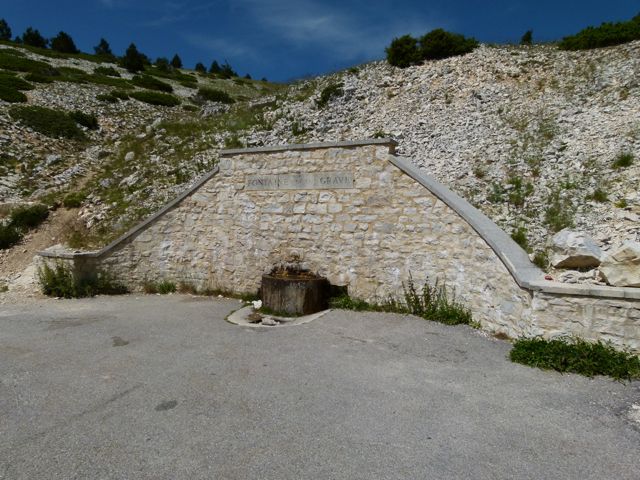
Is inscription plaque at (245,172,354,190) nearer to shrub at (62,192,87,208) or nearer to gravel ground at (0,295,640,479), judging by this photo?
gravel ground at (0,295,640,479)

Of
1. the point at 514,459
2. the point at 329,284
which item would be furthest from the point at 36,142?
the point at 514,459

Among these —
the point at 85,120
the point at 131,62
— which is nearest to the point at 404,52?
the point at 85,120

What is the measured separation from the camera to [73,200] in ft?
45.4

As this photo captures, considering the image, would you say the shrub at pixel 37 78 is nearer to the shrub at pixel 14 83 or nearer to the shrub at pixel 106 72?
the shrub at pixel 14 83

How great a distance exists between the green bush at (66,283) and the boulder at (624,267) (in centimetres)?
979

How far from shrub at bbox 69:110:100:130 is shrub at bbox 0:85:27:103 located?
2829 millimetres

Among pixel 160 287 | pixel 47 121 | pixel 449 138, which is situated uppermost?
pixel 47 121

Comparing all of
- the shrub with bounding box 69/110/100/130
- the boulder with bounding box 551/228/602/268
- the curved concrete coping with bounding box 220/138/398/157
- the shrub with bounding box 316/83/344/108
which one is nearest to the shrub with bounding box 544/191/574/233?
the boulder with bounding box 551/228/602/268

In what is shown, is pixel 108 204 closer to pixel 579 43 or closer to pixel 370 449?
pixel 370 449

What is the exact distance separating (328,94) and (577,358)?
16.4 m

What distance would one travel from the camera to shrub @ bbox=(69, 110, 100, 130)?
20.8 metres

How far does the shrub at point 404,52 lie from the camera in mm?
19484

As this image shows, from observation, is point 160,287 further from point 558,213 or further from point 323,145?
point 558,213

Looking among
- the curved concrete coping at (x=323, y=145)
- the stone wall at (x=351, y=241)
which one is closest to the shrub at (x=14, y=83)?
the stone wall at (x=351, y=241)
